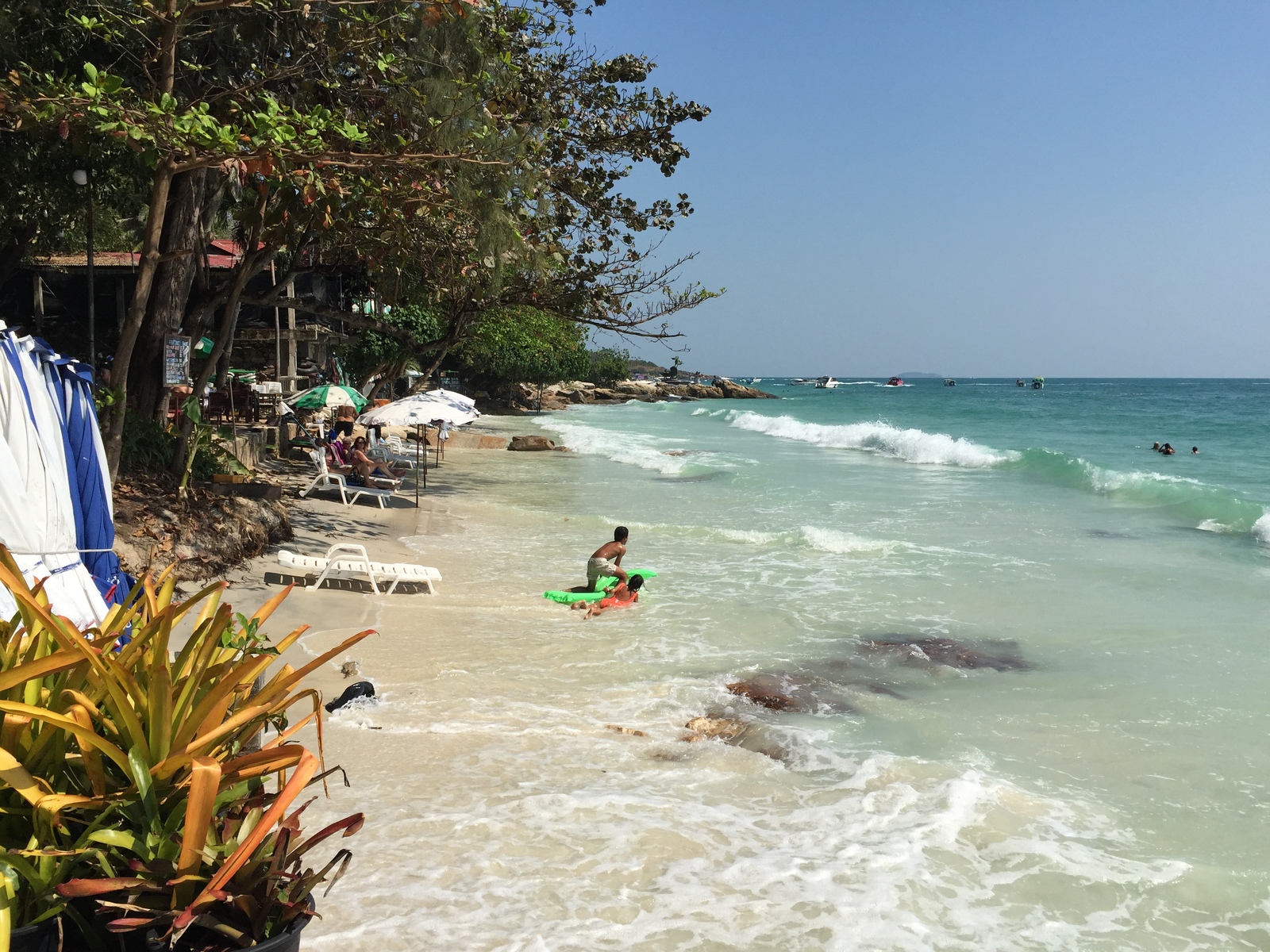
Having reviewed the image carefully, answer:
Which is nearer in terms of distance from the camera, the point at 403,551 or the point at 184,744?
the point at 184,744

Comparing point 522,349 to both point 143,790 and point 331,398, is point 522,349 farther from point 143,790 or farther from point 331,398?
point 143,790

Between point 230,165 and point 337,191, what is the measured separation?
925mm

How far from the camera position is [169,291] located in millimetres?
10789

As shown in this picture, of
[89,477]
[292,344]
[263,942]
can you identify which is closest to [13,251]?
[292,344]

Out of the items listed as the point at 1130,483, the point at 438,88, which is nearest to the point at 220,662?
the point at 438,88

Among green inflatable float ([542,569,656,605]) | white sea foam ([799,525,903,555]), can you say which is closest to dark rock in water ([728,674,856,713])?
green inflatable float ([542,569,656,605])

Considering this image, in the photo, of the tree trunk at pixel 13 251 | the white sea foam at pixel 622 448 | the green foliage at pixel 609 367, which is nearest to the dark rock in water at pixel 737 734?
the tree trunk at pixel 13 251

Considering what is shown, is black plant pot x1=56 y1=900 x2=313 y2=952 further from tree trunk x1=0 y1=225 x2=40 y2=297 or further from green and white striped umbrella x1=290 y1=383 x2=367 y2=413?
green and white striped umbrella x1=290 y1=383 x2=367 y2=413

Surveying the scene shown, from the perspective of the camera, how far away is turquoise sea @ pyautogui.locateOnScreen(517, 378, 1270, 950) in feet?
14.8

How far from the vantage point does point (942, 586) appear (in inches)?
445

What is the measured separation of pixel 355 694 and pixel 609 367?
298 feet

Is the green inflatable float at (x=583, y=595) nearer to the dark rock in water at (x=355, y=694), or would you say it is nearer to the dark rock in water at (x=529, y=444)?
the dark rock in water at (x=355, y=694)

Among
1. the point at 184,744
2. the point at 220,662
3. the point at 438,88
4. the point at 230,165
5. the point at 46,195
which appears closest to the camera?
the point at 184,744

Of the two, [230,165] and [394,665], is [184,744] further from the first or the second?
[230,165]
